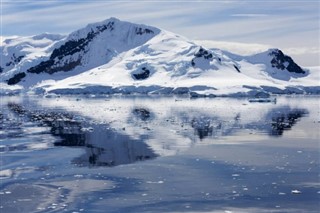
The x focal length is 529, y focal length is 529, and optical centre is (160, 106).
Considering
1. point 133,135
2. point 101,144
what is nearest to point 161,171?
point 101,144

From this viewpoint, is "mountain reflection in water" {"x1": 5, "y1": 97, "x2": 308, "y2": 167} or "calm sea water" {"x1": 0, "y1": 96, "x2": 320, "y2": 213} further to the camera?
"mountain reflection in water" {"x1": 5, "y1": 97, "x2": 308, "y2": 167}

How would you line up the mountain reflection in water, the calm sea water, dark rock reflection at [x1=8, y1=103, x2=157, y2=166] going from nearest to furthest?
the calm sea water < dark rock reflection at [x1=8, y1=103, x2=157, y2=166] < the mountain reflection in water

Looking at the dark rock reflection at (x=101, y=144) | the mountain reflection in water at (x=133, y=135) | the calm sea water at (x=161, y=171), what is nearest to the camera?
the calm sea water at (x=161, y=171)

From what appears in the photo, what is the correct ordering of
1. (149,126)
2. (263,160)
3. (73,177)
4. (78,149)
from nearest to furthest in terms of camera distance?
1. (73,177)
2. (263,160)
3. (78,149)
4. (149,126)

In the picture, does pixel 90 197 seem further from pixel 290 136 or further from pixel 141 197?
pixel 290 136

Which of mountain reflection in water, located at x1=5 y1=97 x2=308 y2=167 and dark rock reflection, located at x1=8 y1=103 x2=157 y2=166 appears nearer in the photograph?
dark rock reflection, located at x1=8 y1=103 x2=157 y2=166

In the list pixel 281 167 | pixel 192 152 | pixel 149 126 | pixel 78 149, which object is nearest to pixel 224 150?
pixel 192 152

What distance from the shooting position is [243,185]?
65.5 feet

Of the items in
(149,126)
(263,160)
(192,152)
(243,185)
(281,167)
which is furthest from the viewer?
(149,126)

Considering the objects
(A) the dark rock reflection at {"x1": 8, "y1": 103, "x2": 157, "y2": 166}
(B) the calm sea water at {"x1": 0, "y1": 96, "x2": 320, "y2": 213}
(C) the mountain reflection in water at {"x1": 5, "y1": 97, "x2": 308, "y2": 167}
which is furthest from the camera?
(C) the mountain reflection in water at {"x1": 5, "y1": 97, "x2": 308, "y2": 167}

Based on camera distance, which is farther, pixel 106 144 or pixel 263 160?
pixel 106 144

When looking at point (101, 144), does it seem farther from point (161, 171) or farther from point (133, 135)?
point (161, 171)

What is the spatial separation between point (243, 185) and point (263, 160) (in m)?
6.22

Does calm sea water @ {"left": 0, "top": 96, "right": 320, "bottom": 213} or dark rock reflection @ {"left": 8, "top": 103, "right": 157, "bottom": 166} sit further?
dark rock reflection @ {"left": 8, "top": 103, "right": 157, "bottom": 166}
